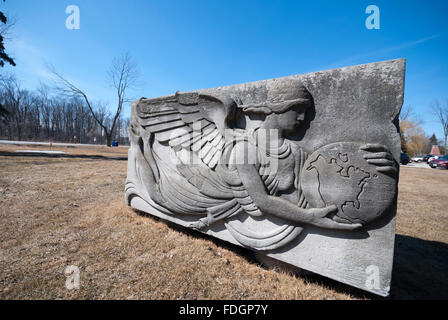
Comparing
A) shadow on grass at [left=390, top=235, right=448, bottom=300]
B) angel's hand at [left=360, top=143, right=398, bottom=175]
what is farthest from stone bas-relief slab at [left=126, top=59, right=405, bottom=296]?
shadow on grass at [left=390, top=235, right=448, bottom=300]

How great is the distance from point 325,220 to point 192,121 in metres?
2.03

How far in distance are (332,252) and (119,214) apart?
3403mm

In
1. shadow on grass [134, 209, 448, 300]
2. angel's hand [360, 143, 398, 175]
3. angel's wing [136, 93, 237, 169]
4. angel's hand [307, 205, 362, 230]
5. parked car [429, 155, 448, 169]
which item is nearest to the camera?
angel's hand [360, 143, 398, 175]

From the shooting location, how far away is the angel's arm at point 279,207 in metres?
1.78

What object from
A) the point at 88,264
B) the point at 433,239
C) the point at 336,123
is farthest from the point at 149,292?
the point at 433,239

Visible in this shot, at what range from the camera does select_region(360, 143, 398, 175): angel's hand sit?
5.20 feet

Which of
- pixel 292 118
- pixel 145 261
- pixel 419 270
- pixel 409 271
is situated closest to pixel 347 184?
pixel 292 118

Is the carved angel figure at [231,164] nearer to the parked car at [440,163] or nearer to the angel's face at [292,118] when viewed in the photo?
the angel's face at [292,118]

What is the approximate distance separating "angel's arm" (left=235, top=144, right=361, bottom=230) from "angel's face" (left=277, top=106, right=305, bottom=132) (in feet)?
1.79

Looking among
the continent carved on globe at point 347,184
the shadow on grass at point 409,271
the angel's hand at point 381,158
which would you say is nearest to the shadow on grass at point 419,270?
the shadow on grass at point 409,271

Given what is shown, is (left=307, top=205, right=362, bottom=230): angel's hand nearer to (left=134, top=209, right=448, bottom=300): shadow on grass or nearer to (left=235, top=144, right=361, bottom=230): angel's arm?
(left=235, top=144, right=361, bottom=230): angel's arm
